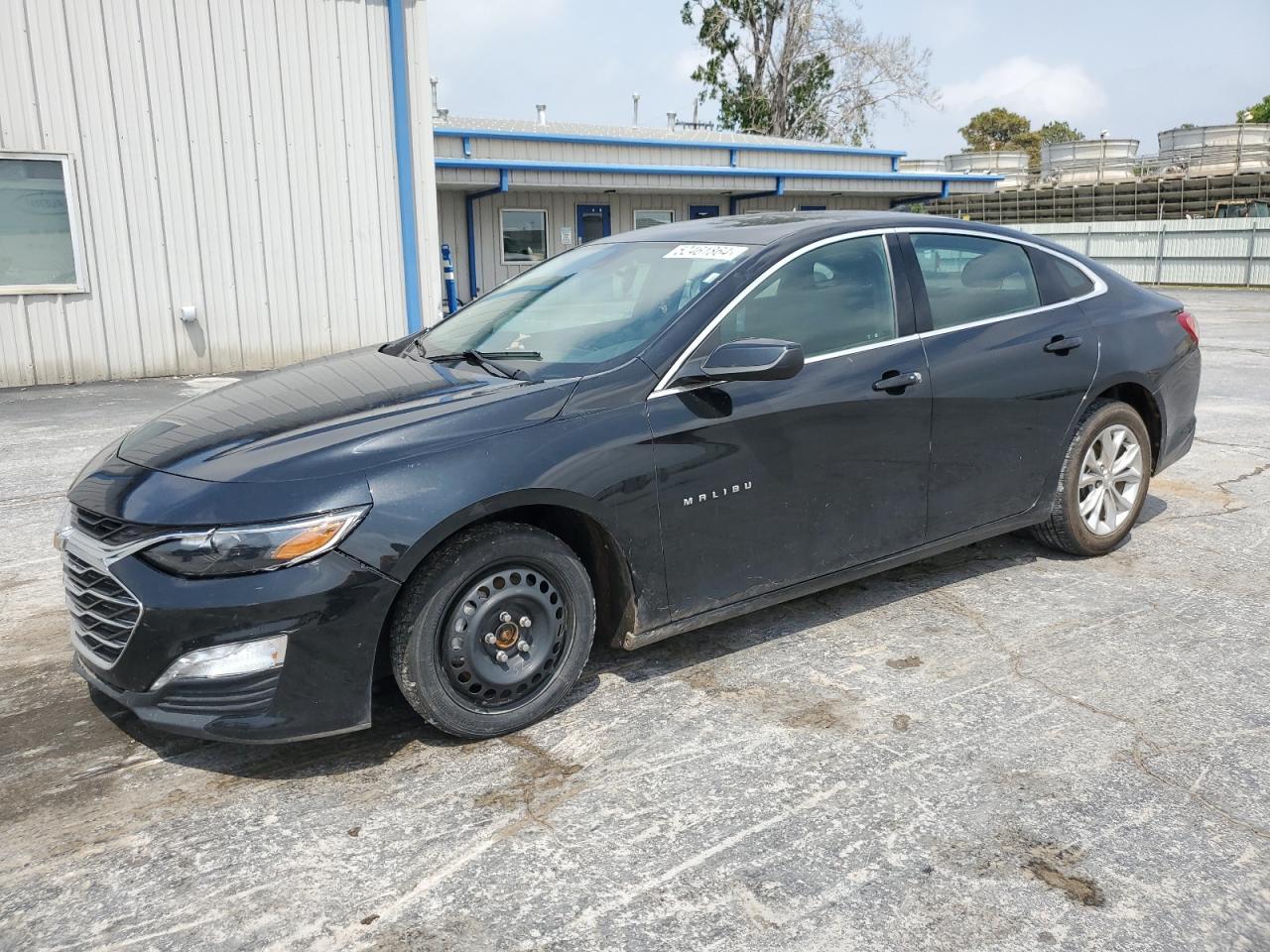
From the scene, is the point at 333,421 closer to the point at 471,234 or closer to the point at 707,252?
the point at 707,252

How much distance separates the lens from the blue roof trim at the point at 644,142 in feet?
62.3

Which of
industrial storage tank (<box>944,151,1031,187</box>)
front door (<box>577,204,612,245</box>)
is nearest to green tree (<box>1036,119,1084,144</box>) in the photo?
industrial storage tank (<box>944,151,1031,187</box>)

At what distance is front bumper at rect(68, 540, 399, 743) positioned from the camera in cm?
285

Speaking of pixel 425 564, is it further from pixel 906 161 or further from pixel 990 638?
pixel 906 161

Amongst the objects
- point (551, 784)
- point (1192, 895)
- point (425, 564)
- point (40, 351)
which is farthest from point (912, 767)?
point (40, 351)

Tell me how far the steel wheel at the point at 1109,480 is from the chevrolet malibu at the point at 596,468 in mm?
16

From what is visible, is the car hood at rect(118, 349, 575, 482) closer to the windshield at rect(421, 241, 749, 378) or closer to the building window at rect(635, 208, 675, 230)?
the windshield at rect(421, 241, 749, 378)

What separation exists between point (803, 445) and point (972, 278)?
1.35m

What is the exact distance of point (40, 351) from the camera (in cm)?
1168

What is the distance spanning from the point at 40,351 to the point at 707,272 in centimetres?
1039

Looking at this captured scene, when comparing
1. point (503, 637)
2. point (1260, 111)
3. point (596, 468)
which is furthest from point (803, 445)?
point (1260, 111)

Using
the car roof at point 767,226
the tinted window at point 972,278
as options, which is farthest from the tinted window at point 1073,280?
the car roof at point 767,226

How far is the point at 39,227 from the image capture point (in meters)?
11.6

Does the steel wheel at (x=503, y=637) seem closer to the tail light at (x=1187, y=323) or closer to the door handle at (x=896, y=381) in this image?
the door handle at (x=896, y=381)
